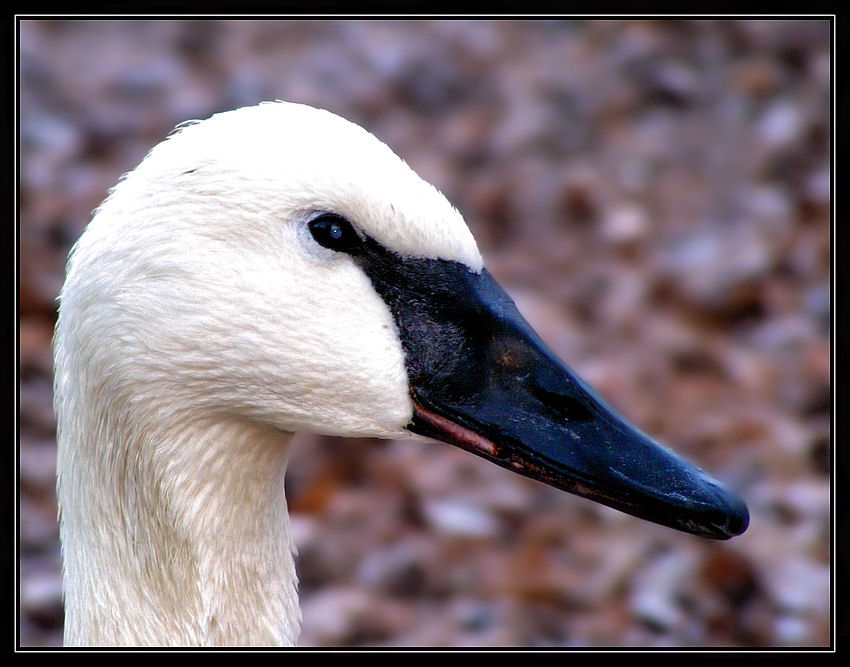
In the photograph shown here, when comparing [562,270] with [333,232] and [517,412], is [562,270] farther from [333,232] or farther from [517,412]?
[333,232]

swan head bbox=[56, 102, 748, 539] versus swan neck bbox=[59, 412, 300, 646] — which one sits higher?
swan head bbox=[56, 102, 748, 539]

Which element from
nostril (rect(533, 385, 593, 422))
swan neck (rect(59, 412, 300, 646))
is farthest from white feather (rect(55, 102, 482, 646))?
nostril (rect(533, 385, 593, 422))

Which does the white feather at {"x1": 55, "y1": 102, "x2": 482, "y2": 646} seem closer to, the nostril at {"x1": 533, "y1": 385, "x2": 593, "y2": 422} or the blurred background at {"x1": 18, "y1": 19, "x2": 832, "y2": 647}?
the nostril at {"x1": 533, "y1": 385, "x2": 593, "y2": 422}

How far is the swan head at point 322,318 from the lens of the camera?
5.20 feet

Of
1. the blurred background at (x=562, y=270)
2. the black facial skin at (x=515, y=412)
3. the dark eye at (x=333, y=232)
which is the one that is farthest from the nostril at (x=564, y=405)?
the blurred background at (x=562, y=270)

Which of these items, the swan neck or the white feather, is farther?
the swan neck

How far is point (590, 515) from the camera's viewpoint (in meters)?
3.76

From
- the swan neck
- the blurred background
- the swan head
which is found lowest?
the swan neck

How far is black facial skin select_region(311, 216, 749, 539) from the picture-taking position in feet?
5.49

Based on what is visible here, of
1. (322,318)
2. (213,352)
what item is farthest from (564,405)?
(213,352)

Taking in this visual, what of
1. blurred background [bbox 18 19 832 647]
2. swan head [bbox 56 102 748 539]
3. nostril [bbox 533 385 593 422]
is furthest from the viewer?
blurred background [bbox 18 19 832 647]

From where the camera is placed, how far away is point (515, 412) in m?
1.68

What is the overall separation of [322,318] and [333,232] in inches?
5.0

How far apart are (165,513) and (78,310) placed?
0.34m
